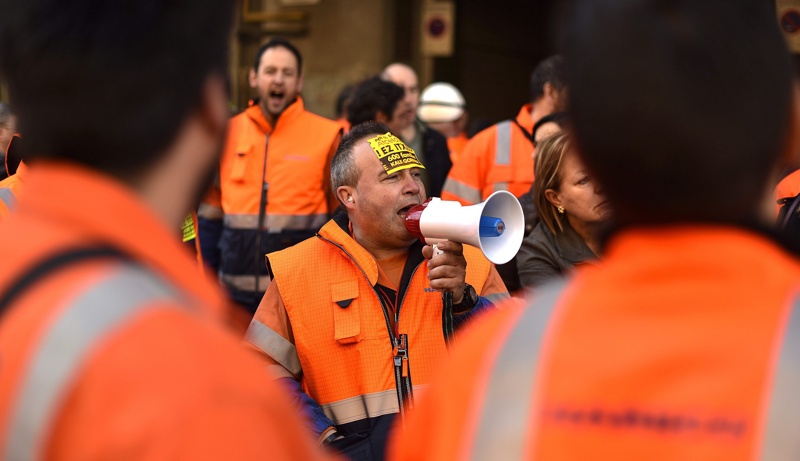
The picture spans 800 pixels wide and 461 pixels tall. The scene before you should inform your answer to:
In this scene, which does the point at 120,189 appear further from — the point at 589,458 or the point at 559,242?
the point at 559,242

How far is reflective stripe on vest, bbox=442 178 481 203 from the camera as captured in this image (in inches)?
232

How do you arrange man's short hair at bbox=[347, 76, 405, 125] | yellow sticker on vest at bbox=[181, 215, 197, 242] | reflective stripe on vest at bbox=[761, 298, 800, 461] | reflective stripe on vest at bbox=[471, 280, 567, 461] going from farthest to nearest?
1. man's short hair at bbox=[347, 76, 405, 125]
2. yellow sticker on vest at bbox=[181, 215, 197, 242]
3. reflective stripe on vest at bbox=[471, 280, 567, 461]
4. reflective stripe on vest at bbox=[761, 298, 800, 461]

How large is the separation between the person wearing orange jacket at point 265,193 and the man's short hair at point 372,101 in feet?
1.42

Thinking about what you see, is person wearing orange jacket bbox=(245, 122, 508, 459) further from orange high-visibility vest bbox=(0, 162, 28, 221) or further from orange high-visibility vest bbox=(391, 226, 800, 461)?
orange high-visibility vest bbox=(391, 226, 800, 461)

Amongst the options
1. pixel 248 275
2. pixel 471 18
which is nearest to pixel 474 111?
pixel 471 18

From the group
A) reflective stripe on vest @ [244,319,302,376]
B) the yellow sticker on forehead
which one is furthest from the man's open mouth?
reflective stripe on vest @ [244,319,302,376]

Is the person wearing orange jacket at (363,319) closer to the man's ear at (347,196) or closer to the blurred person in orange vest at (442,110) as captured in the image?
the man's ear at (347,196)

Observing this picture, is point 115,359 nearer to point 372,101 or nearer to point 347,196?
point 347,196

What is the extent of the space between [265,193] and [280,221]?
20cm

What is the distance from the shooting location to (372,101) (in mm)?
6652

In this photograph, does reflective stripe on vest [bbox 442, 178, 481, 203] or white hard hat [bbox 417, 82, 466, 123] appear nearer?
reflective stripe on vest [bbox 442, 178, 481, 203]

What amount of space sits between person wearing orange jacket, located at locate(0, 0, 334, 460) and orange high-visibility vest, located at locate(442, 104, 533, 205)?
4.53 meters

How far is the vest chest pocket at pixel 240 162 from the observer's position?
6141mm

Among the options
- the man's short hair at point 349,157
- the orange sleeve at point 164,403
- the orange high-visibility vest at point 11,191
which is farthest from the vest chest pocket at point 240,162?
the orange sleeve at point 164,403
